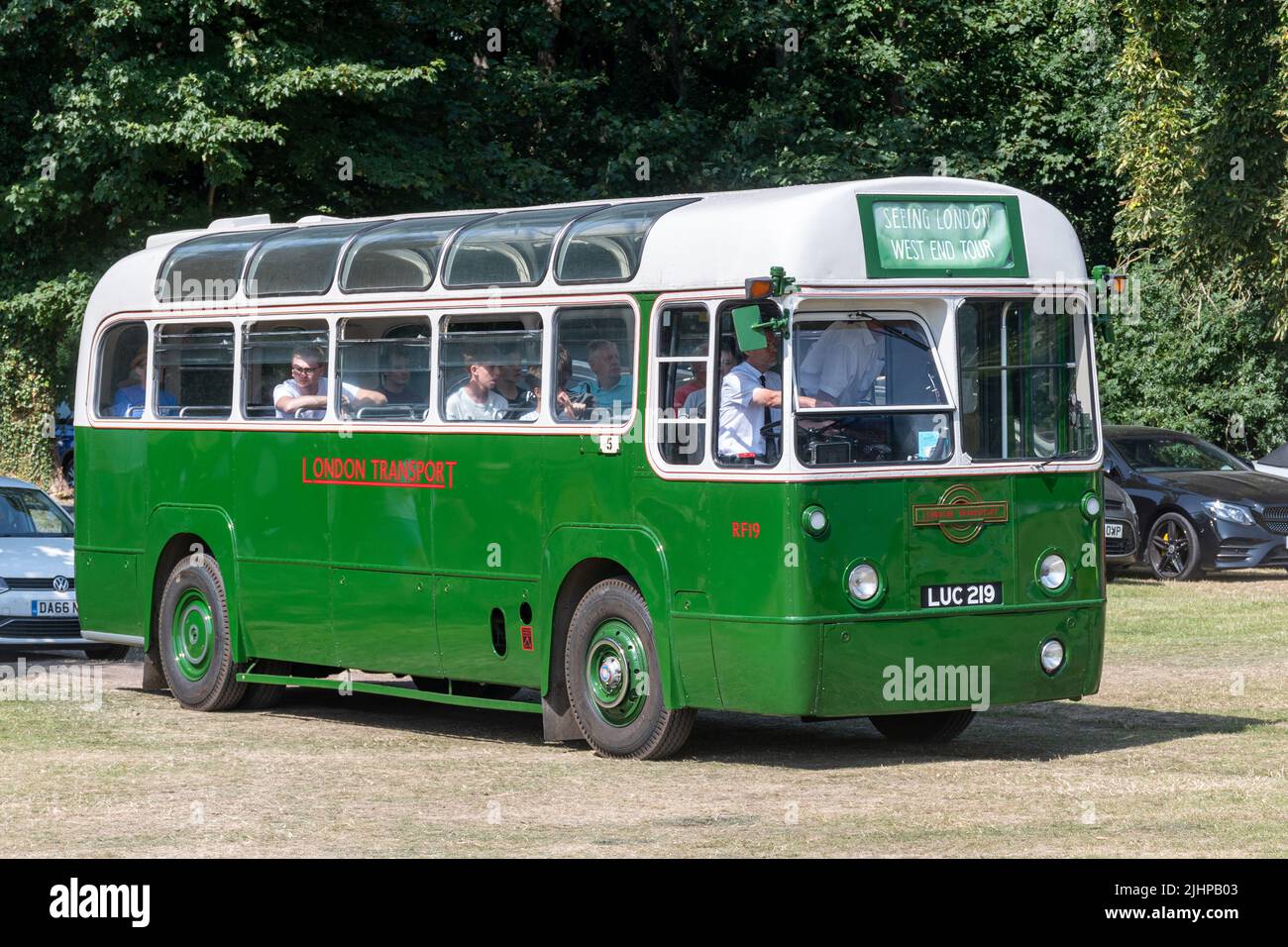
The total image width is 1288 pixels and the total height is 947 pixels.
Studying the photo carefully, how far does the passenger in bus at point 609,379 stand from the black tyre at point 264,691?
3.89 metres

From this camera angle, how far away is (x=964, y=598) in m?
11.9

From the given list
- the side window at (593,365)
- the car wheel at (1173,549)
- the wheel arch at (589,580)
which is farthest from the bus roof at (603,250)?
the car wheel at (1173,549)

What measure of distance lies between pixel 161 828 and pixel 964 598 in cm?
430

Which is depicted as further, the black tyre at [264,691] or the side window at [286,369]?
the black tyre at [264,691]

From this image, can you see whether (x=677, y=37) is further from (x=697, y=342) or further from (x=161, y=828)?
(x=161, y=828)

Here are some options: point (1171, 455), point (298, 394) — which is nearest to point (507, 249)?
point (298, 394)

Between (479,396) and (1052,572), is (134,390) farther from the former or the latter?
(1052,572)

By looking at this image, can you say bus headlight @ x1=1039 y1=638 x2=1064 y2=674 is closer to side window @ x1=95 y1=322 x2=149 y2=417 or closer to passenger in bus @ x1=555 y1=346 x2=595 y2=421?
passenger in bus @ x1=555 y1=346 x2=595 y2=421

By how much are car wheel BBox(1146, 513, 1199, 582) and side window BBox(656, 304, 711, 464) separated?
574 inches

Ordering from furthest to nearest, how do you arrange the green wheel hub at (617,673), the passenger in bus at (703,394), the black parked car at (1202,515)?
1. the black parked car at (1202,515)
2. the green wheel hub at (617,673)
3. the passenger in bus at (703,394)

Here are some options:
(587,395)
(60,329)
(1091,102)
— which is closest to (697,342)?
(587,395)

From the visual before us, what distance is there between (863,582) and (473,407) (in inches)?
113

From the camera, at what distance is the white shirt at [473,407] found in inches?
517

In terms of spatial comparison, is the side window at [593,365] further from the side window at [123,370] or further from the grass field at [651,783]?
the side window at [123,370]
